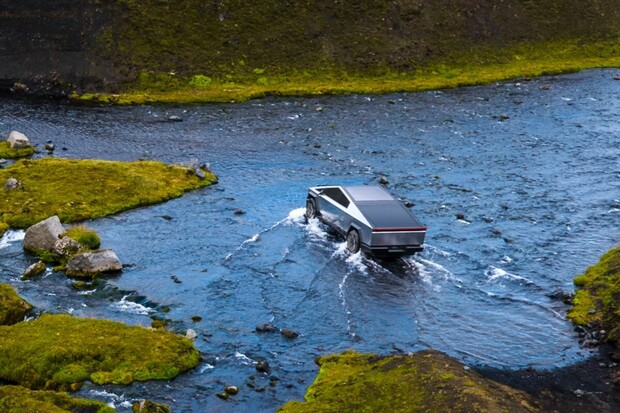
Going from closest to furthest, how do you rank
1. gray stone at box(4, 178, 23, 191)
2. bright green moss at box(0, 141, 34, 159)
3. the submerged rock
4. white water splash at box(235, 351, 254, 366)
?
the submerged rock → white water splash at box(235, 351, 254, 366) → gray stone at box(4, 178, 23, 191) → bright green moss at box(0, 141, 34, 159)

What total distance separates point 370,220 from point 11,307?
15935 mm

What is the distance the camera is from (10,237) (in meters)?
41.3

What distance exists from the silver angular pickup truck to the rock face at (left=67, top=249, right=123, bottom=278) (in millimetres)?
10977

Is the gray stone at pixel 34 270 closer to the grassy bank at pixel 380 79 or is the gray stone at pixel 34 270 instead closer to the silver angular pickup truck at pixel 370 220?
the silver angular pickup truck at pixel 370 220

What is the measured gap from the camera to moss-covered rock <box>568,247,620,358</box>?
106ft

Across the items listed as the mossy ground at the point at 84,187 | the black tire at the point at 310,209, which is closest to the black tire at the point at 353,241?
the black tire at the point at 310,209

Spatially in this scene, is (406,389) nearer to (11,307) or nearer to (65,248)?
(11,307)

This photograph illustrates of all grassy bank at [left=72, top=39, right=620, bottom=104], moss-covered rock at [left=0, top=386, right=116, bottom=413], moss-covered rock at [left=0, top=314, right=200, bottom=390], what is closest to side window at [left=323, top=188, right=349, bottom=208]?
moss-covered rock at [left=0, top=314, right=200, bottom=390]

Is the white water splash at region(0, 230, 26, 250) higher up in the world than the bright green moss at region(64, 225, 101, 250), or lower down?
lower down

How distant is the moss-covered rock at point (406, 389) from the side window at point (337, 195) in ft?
41.2

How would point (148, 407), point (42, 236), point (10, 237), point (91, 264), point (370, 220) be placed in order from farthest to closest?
point (10, 237) < point (42, 236) < point (370, 220) < point (91, 264) < point (148, 407)

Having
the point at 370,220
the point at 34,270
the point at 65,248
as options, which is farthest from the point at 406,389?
the point at 65,248

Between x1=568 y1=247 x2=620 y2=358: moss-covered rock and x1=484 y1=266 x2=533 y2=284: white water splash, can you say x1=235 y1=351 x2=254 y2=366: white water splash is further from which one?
x1=568 y1=247 x2=620 y2=358: moss-covered rock

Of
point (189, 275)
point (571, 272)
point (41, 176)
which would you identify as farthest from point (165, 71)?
point (571, 272)
